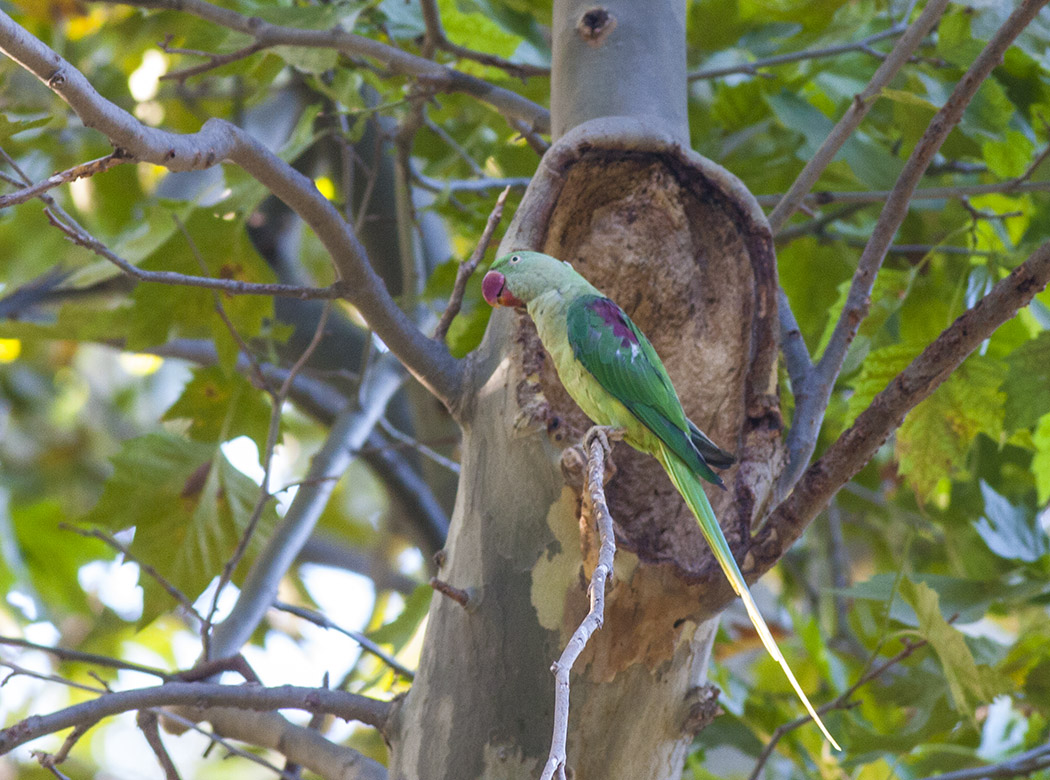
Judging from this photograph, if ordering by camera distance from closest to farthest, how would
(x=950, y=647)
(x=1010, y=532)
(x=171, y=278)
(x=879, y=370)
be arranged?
(x=171, y=278), (x=950, y=647), (x=879, y=370), (x=1010, y=532)

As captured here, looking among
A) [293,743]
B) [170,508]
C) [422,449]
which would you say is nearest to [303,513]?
[170,508]

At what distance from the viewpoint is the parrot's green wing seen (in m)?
1.86

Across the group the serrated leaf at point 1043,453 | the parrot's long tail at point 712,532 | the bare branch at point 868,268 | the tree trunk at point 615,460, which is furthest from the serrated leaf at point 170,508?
the serrated leaf at point 1043,453

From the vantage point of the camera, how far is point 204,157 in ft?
5.11

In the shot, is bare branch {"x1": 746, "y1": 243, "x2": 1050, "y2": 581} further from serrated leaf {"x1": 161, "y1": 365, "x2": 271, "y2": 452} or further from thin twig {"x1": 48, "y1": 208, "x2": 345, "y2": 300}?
serrated leaf {"x1": 161, "y1": 365, "x2": 271, "y2": 452}

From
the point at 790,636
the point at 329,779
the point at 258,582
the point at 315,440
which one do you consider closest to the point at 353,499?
the point at 315,440

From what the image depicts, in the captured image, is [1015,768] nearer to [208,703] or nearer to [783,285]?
[783,285]

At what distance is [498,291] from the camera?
6.61ft

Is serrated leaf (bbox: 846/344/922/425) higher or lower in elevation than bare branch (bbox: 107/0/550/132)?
lower

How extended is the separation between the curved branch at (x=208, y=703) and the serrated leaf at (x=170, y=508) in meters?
0.81

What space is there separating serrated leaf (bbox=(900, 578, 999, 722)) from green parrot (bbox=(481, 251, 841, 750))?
49 cm

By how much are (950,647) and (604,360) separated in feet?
3.55

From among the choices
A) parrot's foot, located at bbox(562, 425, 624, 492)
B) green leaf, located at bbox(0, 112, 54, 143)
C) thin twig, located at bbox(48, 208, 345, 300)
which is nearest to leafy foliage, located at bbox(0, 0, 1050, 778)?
green leaf, located at bbox(0, 112, 54, 143)

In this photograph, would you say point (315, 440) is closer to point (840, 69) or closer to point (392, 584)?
point (392, 584)
